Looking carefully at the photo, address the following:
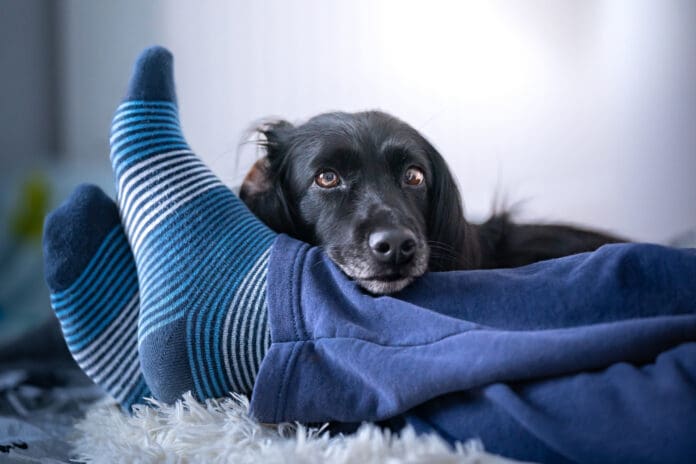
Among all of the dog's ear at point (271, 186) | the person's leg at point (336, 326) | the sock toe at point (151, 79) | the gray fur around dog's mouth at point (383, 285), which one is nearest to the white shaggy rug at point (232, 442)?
the person's leg at point (336, 326)

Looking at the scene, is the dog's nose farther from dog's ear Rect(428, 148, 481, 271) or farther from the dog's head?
dog's ear Rect(428, 148, 481, 271)

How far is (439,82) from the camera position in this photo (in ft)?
7.86

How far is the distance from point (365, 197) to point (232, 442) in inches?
20.7

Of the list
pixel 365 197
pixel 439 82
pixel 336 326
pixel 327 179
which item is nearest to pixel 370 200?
pixel 365 197

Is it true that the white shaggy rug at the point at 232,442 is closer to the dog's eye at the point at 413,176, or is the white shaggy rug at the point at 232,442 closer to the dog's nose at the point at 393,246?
the dog's nose at the point at 393,246

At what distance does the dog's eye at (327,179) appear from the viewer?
1257 millimetres

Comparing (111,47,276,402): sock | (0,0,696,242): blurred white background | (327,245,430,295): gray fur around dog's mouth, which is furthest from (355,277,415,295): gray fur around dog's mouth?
(0,0,696,242): blurred white background

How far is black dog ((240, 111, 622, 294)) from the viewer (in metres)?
1.05

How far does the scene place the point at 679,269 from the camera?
2.78 ft

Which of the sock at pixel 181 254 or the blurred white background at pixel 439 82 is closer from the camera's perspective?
the sock at pixel 181 254

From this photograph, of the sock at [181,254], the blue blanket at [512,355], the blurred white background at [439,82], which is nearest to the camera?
the blue blanket at [512,355]

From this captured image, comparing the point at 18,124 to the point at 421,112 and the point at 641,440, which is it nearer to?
the point at 421,112

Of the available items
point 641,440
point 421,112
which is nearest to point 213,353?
point 641,440

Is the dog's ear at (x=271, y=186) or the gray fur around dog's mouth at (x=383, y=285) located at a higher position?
the dog's ear at (x=271, y=186)
